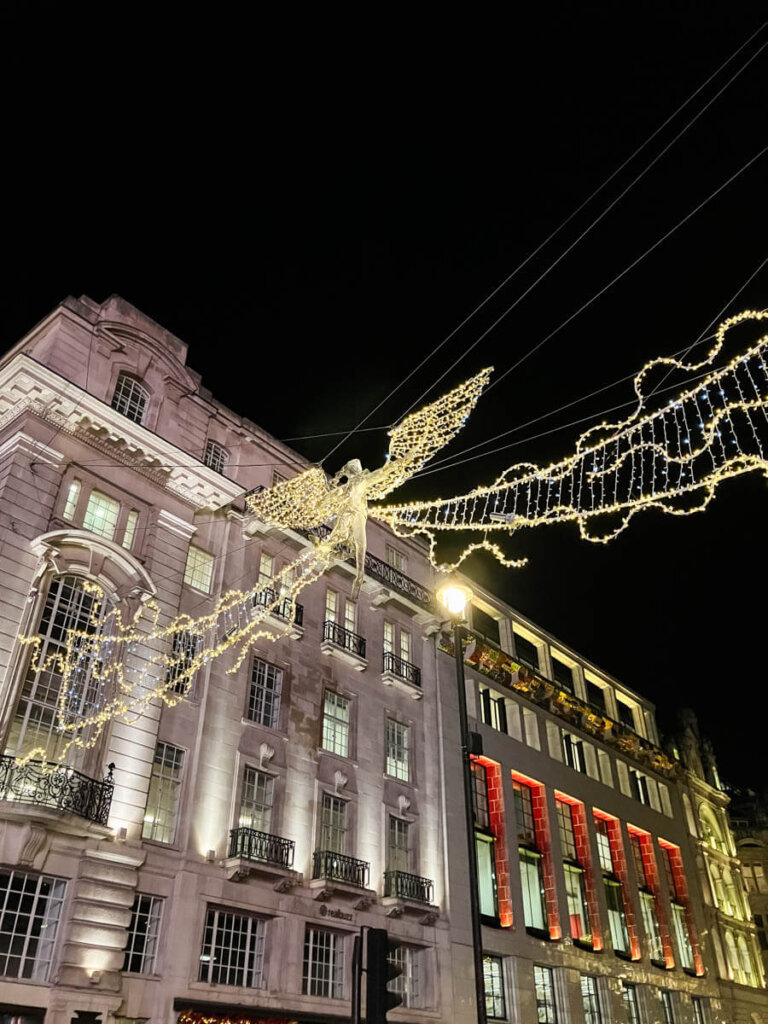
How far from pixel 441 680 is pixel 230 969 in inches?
560

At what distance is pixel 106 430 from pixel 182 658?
22.8ft

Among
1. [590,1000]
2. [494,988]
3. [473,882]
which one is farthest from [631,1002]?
[473,882]

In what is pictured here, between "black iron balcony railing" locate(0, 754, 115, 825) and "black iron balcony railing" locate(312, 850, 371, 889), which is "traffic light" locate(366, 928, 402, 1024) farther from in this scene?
"black iron balcony railing" locate(312, 850, 371, 889)

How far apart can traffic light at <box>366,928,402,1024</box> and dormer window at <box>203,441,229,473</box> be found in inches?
765

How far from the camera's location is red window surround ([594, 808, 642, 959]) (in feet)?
117

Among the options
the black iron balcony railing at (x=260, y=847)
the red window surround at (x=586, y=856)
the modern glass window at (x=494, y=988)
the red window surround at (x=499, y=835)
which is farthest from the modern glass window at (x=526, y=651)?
the black iron balcony railing at (x=260, y=847)

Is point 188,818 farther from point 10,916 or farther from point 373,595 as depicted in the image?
point 373,595

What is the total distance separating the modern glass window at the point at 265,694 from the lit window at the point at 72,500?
7.36m

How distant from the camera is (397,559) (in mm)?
34219

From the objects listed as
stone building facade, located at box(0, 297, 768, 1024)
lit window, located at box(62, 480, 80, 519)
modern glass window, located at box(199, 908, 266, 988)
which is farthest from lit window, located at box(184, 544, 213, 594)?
modern glass window, located at box(199, 908, 266, 988)

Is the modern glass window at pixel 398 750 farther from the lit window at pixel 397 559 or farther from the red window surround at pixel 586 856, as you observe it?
the red window surround at pixel 586 856

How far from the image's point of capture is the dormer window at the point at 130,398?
24672 millimetres

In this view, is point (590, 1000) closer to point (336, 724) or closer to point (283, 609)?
point (336, 724)

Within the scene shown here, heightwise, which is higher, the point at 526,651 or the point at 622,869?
the point at 526,651
